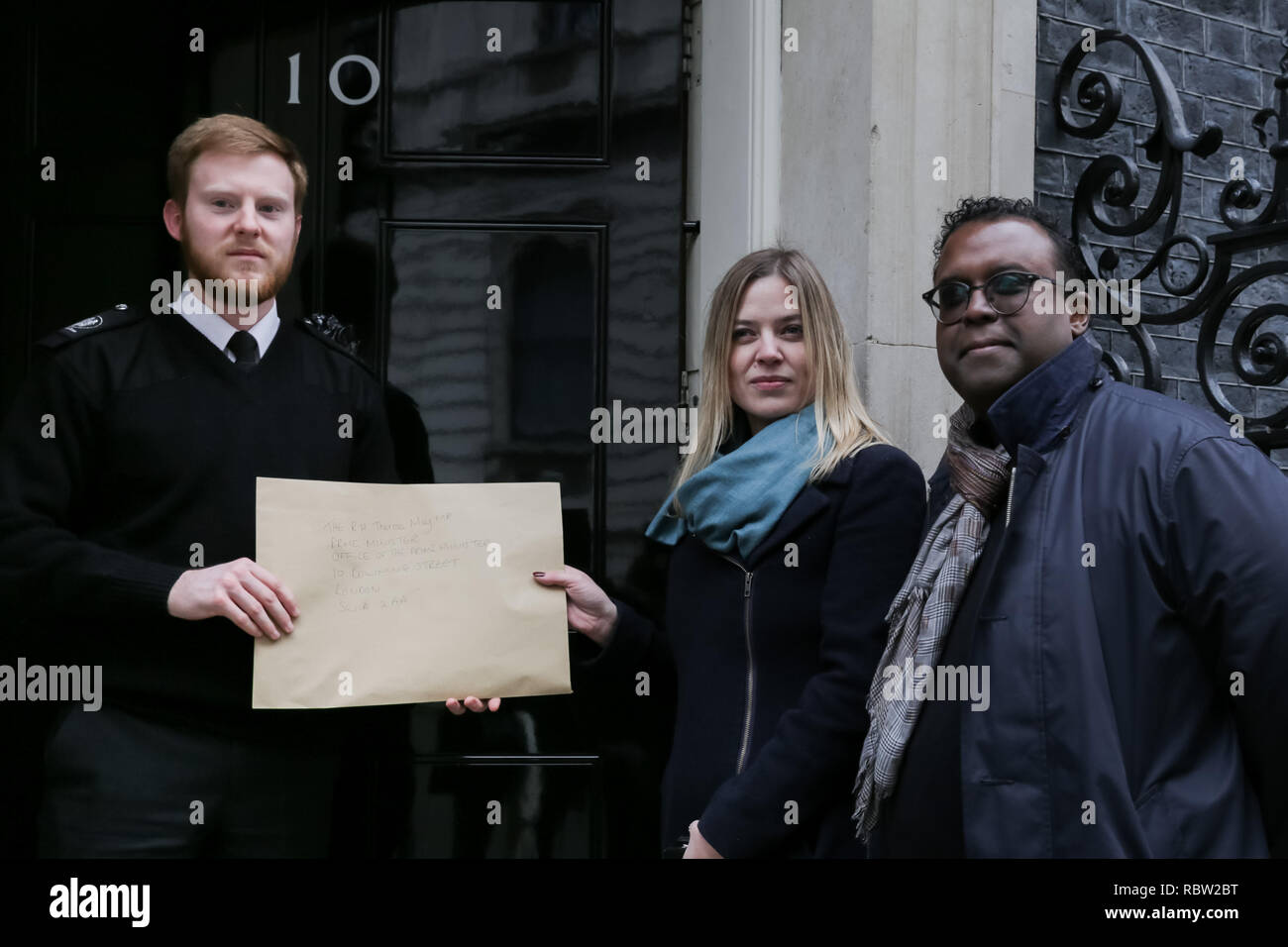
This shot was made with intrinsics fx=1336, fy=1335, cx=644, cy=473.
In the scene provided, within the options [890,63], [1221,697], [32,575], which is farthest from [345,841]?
[890,63]

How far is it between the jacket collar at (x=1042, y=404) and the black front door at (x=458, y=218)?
1.64 m

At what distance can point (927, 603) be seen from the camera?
102 inches

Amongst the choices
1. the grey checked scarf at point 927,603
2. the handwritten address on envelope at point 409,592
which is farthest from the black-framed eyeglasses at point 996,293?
the handwritten address on envelope at point 409,592

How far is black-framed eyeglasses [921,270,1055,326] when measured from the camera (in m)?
2.60

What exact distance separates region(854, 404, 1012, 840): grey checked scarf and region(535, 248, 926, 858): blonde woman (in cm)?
7

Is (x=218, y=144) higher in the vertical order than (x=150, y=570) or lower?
higher

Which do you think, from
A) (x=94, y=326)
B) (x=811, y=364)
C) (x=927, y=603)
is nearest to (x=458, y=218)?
(x=94, y=326)

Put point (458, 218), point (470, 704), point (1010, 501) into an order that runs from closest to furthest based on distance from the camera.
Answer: point (1010, 501) < point (470, 704) < point (458, 218)

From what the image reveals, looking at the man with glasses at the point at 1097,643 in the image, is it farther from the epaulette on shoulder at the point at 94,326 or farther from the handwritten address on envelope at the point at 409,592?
the epaulette on shoulder at the point at 94,326

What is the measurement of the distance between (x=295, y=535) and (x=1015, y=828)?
5.32 feet

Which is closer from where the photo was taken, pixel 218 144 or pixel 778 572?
pixel 778 572

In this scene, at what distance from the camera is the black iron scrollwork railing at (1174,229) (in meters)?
3.64

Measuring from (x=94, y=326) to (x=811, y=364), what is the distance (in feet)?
5.49

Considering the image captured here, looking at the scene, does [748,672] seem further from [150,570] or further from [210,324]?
[210,324]
